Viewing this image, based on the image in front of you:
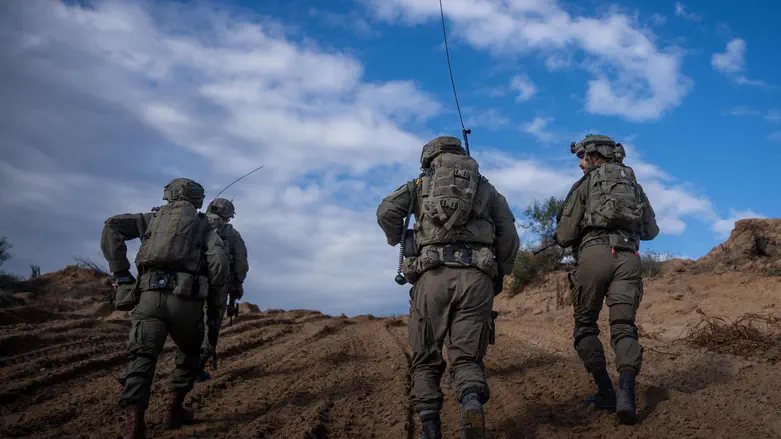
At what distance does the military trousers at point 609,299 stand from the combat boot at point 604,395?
0.24 ft

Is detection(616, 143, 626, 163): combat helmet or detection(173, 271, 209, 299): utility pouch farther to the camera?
detection(616, 143, 626, 163): combat helmet

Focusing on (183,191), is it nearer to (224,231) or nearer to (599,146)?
(224,231)

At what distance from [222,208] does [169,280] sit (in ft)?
11.4

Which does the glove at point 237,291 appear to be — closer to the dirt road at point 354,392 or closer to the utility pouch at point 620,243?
the dirt road at point 354,392

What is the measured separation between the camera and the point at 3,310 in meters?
12.4

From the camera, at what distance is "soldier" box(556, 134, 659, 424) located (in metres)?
5.01

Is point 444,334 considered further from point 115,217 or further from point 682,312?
point 682,312

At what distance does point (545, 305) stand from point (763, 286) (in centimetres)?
658

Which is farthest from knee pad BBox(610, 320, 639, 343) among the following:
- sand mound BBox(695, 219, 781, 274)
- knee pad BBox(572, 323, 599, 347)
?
sand mound BBox(695, 219, 781, 274)


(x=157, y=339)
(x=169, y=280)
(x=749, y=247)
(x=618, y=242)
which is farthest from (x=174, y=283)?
(x=749, y=247)

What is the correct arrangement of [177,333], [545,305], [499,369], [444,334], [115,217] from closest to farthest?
[444,334] → [177,333] → [115,217] → [499,369] → [545,305]

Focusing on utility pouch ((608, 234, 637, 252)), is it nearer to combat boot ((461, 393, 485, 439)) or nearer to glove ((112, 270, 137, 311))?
combat boot ((461, 393, 485, 439))

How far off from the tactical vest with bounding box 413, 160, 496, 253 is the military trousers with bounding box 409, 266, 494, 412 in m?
0.26

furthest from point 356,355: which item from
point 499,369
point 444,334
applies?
point 444,334
